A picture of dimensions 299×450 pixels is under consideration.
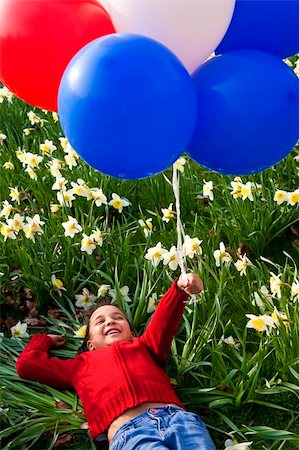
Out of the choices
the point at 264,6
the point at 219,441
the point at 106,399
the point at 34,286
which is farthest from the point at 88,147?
the point at 34,286

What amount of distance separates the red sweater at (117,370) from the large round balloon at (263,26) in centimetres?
94

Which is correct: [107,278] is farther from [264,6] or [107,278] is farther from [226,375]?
[264,6]

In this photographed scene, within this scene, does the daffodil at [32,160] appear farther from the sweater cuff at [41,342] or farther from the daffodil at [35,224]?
the sweater cuff at [41,342]

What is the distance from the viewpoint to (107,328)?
2893 millimetres

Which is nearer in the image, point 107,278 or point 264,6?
point 264,6

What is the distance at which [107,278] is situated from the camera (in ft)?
10.5

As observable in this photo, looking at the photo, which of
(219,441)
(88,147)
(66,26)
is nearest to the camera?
(88,147)

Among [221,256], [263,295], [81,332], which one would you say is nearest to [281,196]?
[221,256]

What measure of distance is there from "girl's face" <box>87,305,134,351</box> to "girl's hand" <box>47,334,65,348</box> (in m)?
0.17

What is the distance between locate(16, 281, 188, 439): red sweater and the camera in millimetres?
2607

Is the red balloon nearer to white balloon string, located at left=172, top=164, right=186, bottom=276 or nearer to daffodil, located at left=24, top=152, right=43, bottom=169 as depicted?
white balloon string, located at left=172, top=164, right=186, bottom=276

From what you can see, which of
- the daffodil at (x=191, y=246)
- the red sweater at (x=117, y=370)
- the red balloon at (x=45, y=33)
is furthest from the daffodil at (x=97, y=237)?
the red balloon at (x=45, y=33)

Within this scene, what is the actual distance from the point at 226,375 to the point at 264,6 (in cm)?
131

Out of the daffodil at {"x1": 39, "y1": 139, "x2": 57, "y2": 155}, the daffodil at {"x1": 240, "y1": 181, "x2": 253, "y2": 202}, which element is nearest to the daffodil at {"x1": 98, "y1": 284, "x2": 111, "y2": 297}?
the daffodil at {"x1": 240, "y1": 181, "x2": 253, "y2": 202}
